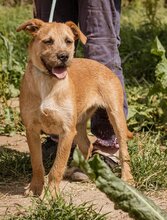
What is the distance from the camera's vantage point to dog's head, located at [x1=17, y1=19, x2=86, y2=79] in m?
4.23

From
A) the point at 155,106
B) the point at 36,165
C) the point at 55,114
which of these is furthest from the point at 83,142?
the point at 155,106

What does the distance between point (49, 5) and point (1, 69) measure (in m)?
2.10

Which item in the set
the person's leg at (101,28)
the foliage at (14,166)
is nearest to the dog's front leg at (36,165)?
the foliage at (14,166)

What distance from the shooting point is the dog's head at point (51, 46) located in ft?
13.9

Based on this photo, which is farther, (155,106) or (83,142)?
(155,106)

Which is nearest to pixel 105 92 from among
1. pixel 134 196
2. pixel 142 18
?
pixel 134 196

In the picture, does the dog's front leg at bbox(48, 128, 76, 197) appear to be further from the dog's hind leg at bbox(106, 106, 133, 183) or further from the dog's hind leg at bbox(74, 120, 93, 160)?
the dog's hind leg at bbox(74, 120, 93, 160)

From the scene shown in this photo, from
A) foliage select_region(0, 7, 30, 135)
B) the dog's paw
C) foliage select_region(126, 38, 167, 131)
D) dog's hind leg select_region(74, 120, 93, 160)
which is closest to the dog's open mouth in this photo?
the dog's paw

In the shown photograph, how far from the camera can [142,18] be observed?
1190 cm

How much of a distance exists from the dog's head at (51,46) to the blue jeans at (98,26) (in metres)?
0.47

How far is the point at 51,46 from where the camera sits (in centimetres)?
429

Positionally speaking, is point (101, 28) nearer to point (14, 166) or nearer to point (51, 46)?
point (51, 46)

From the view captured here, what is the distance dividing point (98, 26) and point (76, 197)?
4.53 feet

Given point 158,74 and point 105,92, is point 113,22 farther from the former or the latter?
point 158,74
